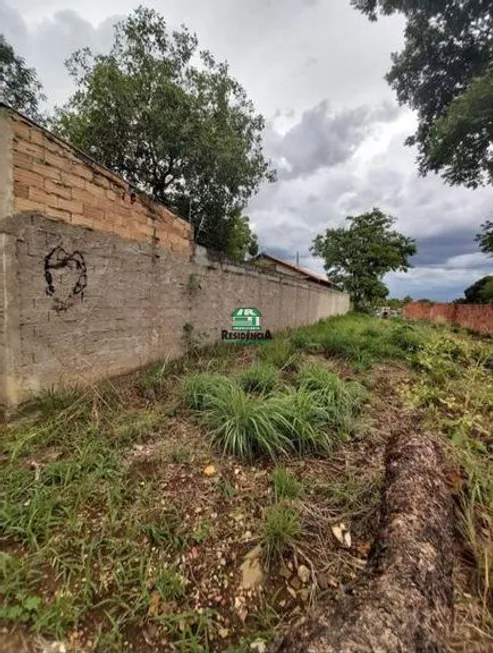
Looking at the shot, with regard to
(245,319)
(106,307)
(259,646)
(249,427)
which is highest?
(106,307)

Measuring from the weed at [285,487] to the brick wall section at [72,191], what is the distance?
2.89 metres

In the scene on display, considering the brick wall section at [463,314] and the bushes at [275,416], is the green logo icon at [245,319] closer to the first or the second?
the bushes at [275,416]

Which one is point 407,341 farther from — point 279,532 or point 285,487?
point 279,532

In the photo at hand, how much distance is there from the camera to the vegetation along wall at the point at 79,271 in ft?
7.59

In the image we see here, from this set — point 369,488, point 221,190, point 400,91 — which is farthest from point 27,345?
point 400,91

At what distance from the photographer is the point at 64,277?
2.71m

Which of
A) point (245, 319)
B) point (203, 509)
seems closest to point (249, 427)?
point (203, 509)

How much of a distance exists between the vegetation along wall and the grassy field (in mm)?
440

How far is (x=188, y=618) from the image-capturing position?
Answer: 3.82 feet

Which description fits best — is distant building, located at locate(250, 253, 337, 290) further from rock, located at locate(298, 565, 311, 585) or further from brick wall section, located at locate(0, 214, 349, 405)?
rock, located at locate(298, 565, 311, 585)

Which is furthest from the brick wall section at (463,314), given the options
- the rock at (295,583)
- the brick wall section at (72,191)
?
the rock at (295,583)

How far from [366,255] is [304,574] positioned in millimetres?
22665

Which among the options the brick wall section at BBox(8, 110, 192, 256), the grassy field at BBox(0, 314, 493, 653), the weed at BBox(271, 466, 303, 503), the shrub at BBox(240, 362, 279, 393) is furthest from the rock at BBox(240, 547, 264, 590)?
the brick wall section at BBox(8, 110, 192, 256)

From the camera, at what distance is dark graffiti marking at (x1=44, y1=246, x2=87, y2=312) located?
2.59 metres
